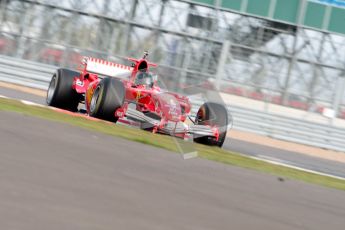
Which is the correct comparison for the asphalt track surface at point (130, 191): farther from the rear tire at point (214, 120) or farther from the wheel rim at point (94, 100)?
the rear tire at point (214, 120)

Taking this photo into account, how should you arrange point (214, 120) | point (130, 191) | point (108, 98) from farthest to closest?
1. point (214, 120)
2. point (108, 98)
3. point (130, 191)

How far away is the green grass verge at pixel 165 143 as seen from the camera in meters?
10.6

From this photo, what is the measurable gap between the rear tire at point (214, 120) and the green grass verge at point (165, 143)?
29 centimetres

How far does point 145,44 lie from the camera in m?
28.3

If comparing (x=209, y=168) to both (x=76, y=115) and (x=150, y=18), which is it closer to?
(x=76, y=115)

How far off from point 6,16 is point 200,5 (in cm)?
737

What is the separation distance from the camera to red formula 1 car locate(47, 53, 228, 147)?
12.4 metres

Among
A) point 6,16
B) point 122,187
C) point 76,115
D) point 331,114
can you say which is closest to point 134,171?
point 122,187

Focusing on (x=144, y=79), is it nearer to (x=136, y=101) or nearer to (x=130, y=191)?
(x=136, y=101)

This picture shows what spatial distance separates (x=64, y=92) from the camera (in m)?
13.9

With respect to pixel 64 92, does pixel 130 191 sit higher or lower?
higher

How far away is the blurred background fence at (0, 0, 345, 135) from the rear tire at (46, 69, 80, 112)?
1226 centimetres

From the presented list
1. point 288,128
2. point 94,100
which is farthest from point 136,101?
point 288,128

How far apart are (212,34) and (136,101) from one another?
52.0 feet
